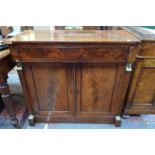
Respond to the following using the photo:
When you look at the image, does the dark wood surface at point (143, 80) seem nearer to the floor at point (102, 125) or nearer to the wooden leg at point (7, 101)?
the floor at point (102, 125)

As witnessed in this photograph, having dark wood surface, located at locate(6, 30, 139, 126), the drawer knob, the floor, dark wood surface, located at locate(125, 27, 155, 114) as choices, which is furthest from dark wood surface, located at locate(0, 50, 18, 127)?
dark wood surface, located at locate(125, 27, 155, 114)

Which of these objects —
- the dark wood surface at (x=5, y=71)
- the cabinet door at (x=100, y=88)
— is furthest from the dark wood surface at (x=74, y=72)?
the dark wood surface at (x=5, y=71)

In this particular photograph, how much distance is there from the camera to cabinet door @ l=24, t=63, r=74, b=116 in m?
1.17

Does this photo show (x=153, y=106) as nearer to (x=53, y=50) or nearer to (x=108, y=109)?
(x=108, y=109)

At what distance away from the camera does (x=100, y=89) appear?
1282mm

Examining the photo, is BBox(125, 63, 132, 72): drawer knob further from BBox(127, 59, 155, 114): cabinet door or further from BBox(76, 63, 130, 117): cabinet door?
BBox(127, 59, 155, 114): cabinet door

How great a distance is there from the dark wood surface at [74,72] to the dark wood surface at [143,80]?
12 centimetres

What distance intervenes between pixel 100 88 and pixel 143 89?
441 mm

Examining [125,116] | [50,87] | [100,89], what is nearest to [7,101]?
[50,87]

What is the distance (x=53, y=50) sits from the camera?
1046mm

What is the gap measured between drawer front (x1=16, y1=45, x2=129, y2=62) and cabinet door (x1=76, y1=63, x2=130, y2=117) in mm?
82

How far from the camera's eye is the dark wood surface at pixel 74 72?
3.40 ft

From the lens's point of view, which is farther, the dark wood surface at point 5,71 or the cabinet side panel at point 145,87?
the cabinet side panel at point 145,87
